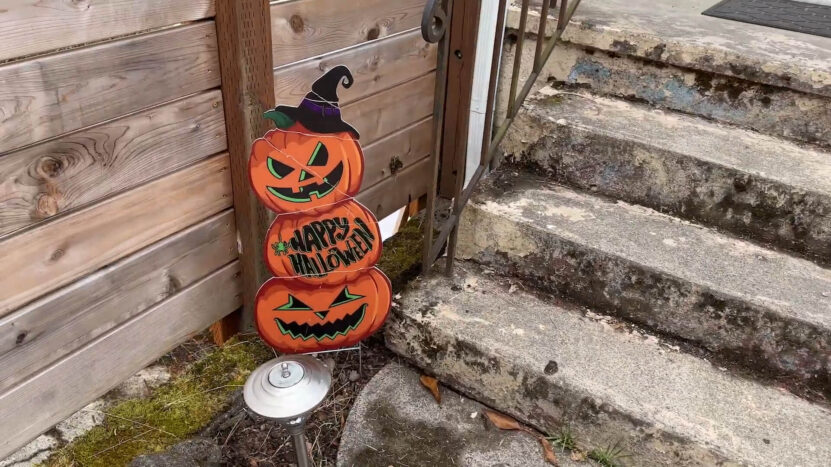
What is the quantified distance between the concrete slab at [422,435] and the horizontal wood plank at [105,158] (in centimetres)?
97

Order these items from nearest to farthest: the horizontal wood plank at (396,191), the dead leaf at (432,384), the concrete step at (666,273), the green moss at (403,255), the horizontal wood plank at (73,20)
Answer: the horizontal wood plank at (73,20) → the concrete step at (666,273) → the dead leaf at (432,384) → the green moss at (403,255) → the horizontal wood plank at (396,191)

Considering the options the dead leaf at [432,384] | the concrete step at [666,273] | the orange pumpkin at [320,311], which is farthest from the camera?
the dead leaf at [432,384]

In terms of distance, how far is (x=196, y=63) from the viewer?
5.95ft

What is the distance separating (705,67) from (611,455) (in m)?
1.46

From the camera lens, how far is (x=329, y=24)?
7.27 feet

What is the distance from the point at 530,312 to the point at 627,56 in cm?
113

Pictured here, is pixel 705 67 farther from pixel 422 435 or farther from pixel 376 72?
pixel 422 435

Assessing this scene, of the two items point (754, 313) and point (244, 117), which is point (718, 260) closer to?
point (754, 313)

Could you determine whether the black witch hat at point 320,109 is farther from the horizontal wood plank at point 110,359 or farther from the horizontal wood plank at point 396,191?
the horizontal wood plank at point 396,191

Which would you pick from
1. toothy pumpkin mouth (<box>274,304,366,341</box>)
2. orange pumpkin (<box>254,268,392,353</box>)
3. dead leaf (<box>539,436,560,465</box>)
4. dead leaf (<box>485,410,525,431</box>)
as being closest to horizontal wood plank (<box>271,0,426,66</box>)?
orange pumpkin (<box>254,268,392,353</box>)

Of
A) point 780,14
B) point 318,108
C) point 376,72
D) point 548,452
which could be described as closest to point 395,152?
point 376,72

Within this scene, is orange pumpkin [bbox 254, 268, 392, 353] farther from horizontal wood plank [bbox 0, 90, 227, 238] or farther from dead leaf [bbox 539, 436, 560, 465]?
dead leaf [bbox 539, 436, 560, 465]

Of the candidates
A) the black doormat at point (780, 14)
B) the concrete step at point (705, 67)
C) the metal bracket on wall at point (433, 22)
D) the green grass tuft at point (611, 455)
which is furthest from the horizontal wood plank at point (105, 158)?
the black doormat at point (780, 14)

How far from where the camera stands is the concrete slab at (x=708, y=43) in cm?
221
